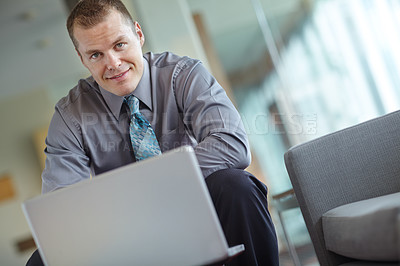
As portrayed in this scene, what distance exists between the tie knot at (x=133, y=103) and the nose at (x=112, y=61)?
13 cm

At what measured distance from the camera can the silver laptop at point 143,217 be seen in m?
0.86

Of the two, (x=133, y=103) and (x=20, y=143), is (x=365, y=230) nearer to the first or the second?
(x=133, y=103)

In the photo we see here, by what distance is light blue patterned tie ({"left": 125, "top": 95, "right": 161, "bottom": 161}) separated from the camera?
156 centimetres

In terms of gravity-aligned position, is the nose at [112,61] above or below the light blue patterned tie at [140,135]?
above

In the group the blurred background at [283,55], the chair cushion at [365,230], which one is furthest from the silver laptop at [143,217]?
the blurred background at [283,55]

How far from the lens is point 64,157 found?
5.26 ft

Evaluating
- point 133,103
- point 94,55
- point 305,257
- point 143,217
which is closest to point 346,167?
point 143,217

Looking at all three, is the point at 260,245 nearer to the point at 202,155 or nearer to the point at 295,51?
the point at 202,155

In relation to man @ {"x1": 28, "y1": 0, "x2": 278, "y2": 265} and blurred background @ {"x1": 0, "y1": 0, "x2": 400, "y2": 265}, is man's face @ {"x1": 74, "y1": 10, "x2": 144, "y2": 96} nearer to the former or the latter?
man @ {"x1": 28, "y1": 0, "x2": 278, "y2": 265}

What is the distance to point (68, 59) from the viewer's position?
19.6ft

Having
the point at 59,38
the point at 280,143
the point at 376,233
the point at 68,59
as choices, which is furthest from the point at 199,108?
the point at 68,59

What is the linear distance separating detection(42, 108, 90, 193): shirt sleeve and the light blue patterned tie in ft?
0.65

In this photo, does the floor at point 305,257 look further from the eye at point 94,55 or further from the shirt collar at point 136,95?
the eye at point 94,55

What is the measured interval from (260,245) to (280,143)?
295cm
